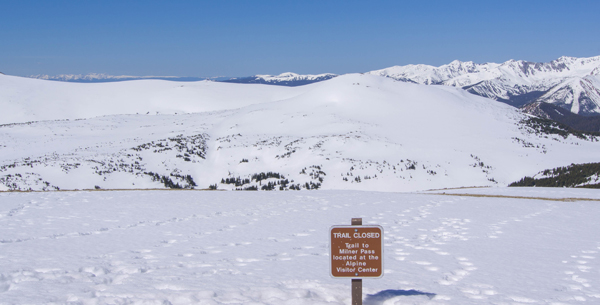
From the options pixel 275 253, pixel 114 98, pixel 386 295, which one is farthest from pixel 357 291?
pixel 114 98

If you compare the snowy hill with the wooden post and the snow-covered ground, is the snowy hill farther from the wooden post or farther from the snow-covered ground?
the wooden post

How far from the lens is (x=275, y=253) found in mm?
10242

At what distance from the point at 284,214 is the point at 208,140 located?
181 ft


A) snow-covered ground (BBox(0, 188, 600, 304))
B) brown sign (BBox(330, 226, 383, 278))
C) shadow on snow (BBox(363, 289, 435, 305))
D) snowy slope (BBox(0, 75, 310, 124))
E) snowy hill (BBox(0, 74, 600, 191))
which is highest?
snowy slope (BBox(0, 75, 310, 124))

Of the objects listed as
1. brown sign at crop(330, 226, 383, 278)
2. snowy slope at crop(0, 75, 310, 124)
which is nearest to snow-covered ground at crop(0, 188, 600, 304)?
brown sign at crop(330, 226, 383, 278)

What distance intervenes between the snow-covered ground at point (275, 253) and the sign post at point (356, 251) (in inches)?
41.6

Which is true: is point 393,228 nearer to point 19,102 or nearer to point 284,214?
point 284,214

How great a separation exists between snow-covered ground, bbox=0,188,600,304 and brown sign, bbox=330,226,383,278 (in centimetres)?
106

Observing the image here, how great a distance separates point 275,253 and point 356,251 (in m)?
4.71

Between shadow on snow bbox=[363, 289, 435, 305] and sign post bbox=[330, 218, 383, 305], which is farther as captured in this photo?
shadow on snow bbox=[363, 289, 435, 305]

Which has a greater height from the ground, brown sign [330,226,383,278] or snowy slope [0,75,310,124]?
snowy slope [0,75,310,124]

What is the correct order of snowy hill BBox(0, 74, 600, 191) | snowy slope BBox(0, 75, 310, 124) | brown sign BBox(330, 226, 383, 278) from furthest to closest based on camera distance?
snowy slope BBox(0, 75, 310, 124) → snowy hill BBox(0, 74, 600, 191) → brown sign BBox(330, 226, 383, 278)

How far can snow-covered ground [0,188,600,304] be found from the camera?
6.93 metres

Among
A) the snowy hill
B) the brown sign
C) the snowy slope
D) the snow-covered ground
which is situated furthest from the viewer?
the snowy slope
